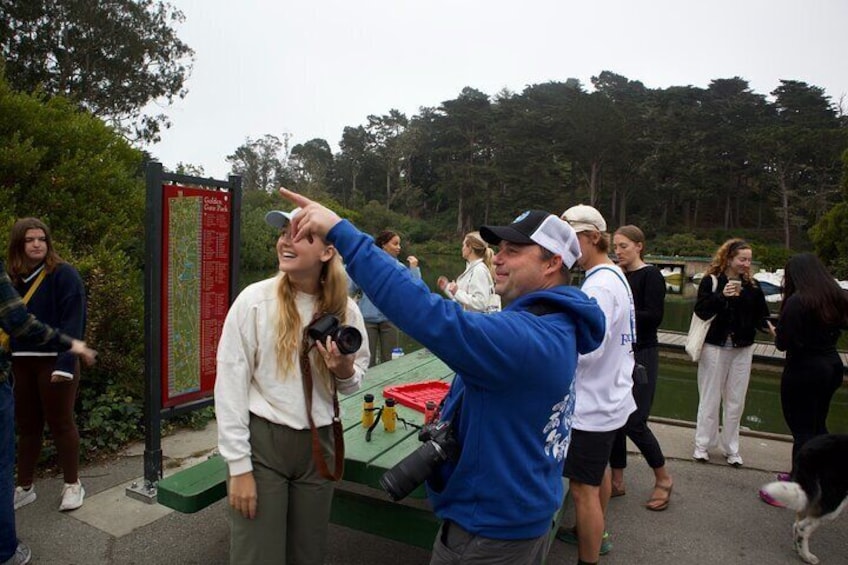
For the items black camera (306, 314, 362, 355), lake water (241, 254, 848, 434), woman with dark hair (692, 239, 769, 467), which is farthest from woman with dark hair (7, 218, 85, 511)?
lake water (241, 254, 848, 434)

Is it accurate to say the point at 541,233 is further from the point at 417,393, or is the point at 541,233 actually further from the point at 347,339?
the point at 417,393

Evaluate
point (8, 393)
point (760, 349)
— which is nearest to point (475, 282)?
point (8, 393)

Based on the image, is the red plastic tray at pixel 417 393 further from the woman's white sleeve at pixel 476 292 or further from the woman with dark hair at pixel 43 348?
the woman with dark hair at pixel 43 348

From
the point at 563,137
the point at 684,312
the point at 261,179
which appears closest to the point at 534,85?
the point at 563,137

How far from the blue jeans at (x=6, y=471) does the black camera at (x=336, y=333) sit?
5.44ft

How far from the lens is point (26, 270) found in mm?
3281

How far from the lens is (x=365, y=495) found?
2.93 meters

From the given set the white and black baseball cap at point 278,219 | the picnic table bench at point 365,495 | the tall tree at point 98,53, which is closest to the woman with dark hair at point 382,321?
the picnic table bench at point 365,495

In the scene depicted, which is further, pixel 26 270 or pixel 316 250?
pixel 26 270

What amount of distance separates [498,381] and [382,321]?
204 inches

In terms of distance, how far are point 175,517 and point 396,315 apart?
2890mm

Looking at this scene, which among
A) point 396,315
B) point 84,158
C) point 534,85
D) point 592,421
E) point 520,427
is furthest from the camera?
point 534,85

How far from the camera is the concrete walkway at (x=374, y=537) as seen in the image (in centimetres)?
311

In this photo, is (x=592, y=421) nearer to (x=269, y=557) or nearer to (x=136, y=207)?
(x=269, y=557)
